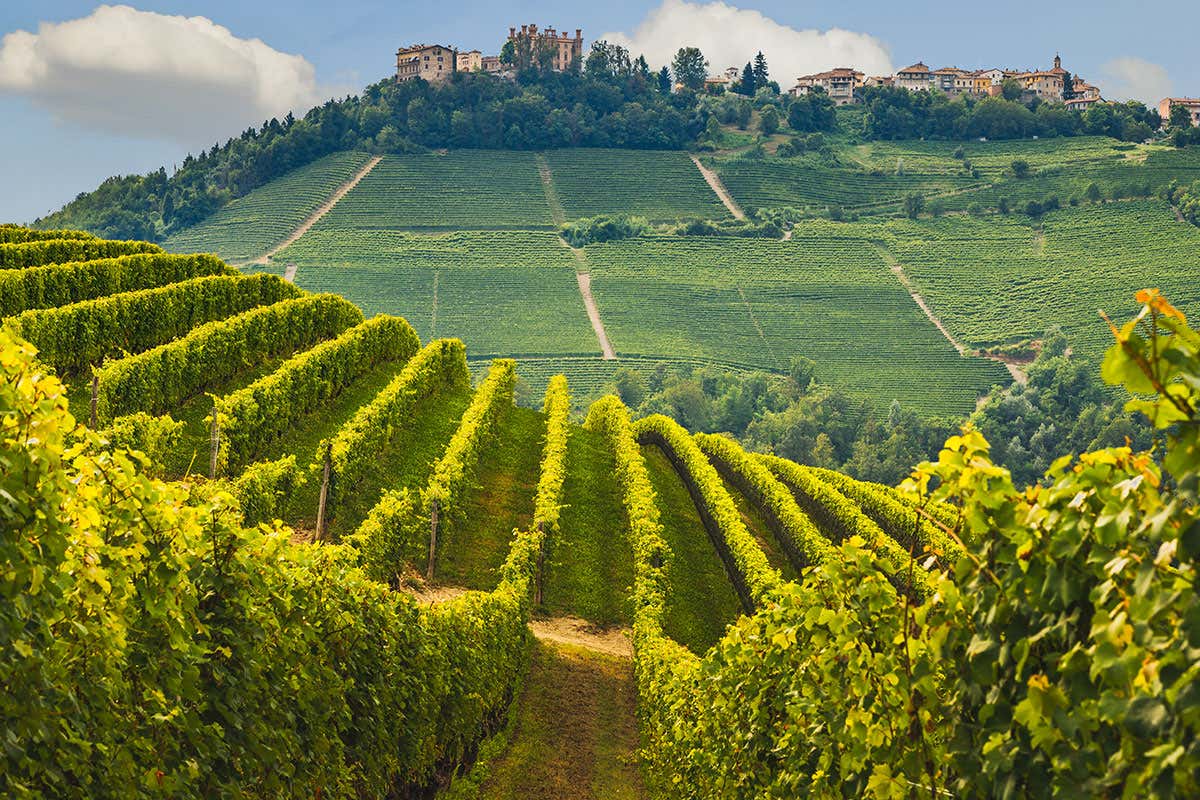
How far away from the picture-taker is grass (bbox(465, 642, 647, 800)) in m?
18.5

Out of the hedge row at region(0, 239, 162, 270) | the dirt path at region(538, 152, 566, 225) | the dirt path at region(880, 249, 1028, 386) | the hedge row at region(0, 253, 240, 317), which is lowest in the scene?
the dirt path at region(880, 249, 1028, 386)

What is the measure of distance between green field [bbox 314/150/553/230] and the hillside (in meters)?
131

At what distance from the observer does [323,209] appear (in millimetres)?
165125

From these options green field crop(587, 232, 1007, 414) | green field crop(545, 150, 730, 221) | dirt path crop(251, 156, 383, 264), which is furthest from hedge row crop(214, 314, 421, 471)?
green field crop(545, 150, 730, 221)

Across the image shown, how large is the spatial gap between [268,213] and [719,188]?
63431mm

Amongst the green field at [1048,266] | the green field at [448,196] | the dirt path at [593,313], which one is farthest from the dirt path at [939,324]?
the green field at [448,196]

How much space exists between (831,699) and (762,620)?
15.8ft

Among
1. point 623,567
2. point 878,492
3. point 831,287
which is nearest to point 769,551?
point 623,567

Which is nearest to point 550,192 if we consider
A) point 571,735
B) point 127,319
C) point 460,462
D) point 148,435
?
point 127,319

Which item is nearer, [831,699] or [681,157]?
[831,699]

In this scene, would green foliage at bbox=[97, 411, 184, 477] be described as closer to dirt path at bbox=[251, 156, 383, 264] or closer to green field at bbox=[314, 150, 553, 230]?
dirt path at bbox=[251, 156, 383, 264]

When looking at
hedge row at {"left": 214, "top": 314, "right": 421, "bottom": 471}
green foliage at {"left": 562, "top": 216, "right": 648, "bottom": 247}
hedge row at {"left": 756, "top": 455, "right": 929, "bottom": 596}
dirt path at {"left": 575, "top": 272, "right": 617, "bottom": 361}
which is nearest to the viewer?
hedge row at {"left": 214, "top": 314, "right": 421, "bottom": 471}

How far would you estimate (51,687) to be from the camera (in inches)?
273

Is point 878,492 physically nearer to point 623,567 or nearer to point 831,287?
point 623,567
